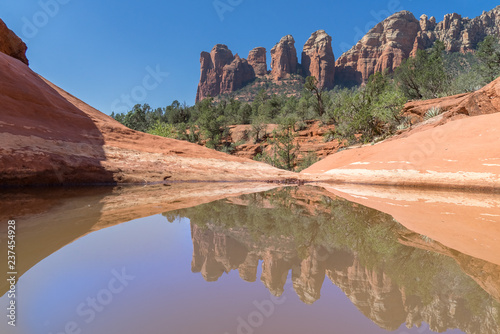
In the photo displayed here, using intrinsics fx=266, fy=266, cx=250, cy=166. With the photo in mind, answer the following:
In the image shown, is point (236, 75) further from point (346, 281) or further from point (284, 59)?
point (346, 281)

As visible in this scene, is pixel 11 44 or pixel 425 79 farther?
pixel 425 79

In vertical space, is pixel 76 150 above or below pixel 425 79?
below

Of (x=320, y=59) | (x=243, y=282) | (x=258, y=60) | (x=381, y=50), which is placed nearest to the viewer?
(x=243, y=282)

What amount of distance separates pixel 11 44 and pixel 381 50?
125m

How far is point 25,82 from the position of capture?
1145 cm

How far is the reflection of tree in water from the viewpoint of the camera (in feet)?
5.60

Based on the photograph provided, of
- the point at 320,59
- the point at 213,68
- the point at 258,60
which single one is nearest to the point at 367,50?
the point at 320,59

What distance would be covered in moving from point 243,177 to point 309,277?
1096 cm

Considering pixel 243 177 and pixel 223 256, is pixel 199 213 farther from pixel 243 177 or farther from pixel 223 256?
pixel 243 177

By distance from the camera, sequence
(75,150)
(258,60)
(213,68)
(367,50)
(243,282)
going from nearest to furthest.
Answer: (243,282)
(75,150)
(367,50)
(213,68)
(258,60)

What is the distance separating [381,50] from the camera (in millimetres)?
110875

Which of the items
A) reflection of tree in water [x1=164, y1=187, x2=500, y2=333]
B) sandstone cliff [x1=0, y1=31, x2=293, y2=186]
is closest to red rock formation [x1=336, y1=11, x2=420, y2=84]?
sandstone cliff [x1=0, y1=31, x2=293, y2=186]

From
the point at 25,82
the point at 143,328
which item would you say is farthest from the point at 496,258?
the point at 25,82

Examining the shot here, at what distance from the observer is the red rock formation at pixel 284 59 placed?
385 feet
